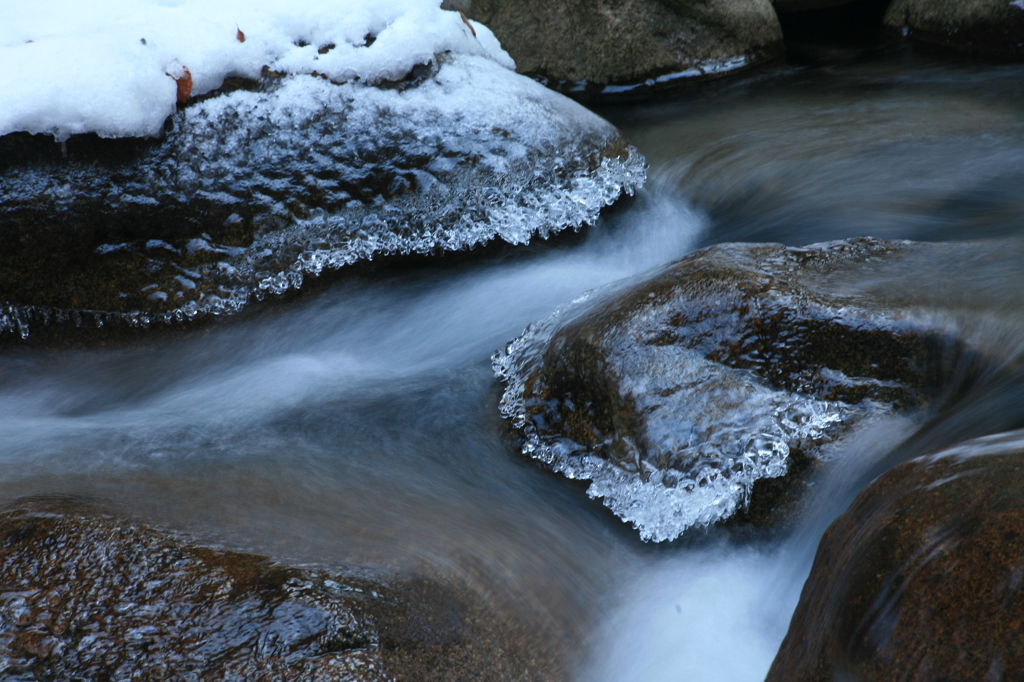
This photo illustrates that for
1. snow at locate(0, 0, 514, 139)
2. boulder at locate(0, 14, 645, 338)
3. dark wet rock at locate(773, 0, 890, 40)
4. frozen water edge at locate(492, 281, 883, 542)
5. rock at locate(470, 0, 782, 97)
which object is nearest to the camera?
frozen water edge at locate(492, 281, 883, 542)

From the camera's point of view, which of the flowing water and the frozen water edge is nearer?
the flowing water

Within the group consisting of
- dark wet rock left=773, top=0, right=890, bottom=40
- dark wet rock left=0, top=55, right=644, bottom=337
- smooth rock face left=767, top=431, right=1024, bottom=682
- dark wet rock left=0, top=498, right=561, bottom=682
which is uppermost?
dark wet rock left=773, top=0, right=890, bottom=40

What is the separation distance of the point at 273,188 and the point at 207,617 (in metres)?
2.50

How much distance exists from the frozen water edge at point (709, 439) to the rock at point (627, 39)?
4753 millimetres

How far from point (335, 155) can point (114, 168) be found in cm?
103

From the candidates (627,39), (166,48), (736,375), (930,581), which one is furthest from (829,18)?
(930,581)

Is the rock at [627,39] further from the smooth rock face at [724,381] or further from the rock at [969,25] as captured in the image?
the smooth rock face at [724,381]

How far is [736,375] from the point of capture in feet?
8.39

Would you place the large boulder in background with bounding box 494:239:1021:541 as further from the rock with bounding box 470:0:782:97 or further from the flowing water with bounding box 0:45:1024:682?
the rock with bounding box 470:0:782:97

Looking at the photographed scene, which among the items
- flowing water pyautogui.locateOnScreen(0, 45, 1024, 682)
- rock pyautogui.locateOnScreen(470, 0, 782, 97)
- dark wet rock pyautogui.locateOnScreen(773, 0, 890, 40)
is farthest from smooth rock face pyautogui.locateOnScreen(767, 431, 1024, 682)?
dark wet rock pyautogui.locateOnScreen(773, 0, 890, 40)

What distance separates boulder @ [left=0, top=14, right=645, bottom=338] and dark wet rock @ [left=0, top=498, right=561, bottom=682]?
187 cm

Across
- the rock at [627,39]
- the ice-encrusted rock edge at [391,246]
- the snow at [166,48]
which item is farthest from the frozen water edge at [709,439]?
the rock at [627,39]

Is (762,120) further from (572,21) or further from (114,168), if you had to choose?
(114,168)

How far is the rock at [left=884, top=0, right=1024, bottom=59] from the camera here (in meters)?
6.19
